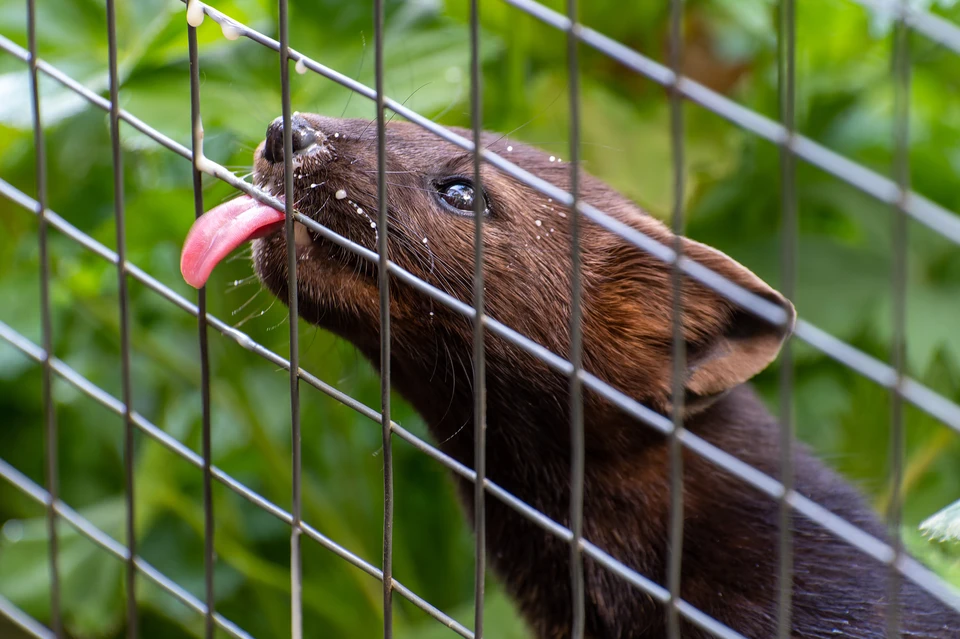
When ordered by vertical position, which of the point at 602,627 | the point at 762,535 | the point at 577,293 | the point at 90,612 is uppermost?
the point at 577,293

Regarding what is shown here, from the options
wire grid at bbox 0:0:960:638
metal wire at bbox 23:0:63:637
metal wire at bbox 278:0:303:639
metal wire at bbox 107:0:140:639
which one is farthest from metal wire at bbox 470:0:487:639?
metal wire at bbox 23:0:63:637

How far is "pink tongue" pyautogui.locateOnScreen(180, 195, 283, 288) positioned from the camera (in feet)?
5.31

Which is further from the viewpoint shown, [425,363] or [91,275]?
[91,275]

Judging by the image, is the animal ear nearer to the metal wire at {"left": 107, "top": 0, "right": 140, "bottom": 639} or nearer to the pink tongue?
the pink tongue

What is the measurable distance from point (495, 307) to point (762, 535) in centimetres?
64

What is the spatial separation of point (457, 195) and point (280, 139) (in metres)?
0.32

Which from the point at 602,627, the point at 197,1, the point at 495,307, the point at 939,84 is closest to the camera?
the point at 197,1

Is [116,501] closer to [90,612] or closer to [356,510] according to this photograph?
[90,612]

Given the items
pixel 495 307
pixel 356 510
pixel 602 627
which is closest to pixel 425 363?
pixel 495 307

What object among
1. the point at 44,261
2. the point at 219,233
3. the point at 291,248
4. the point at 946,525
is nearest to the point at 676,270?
the point at 946,525

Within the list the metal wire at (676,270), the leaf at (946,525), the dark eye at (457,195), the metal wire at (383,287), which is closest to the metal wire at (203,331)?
the metal wire at (383,287)

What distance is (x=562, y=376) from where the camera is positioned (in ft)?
6.31

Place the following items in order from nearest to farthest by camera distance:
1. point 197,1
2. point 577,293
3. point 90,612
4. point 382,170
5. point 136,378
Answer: point 577,293 < point 382,170 < point 197,1 < point 90,612 < point 136,378

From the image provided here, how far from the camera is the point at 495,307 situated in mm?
1899
